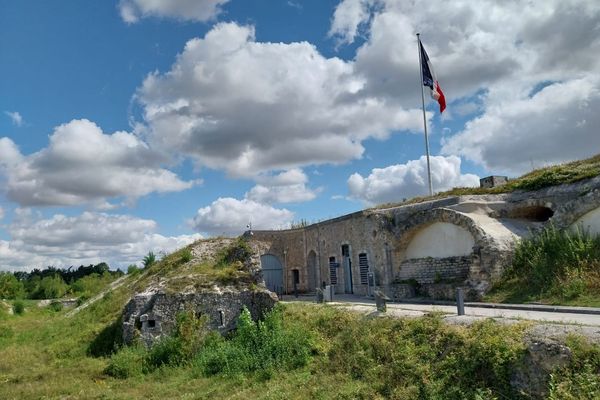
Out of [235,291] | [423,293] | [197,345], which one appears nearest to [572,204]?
[423,293]

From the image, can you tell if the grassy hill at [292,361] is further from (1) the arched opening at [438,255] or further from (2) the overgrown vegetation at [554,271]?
(1) the arched opening at [438,255]

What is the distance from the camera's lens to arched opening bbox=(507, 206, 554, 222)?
659 inches

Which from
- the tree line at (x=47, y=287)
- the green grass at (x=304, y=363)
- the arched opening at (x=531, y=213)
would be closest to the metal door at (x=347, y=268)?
the arched opening at (x=531, y=213)

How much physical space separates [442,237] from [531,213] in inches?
127

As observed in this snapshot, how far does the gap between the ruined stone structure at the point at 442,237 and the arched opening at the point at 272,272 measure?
2.98 metres

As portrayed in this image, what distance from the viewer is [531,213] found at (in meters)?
17.0

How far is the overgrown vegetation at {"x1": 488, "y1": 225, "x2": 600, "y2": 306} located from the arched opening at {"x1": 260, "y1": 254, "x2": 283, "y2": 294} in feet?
47.0

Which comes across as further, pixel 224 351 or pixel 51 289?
pixel 51 289

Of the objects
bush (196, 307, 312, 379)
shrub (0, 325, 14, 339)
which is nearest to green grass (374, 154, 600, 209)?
bush (196, 307, 312, 379)

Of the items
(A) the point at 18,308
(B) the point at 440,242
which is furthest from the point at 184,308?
(A) the point at 18,308

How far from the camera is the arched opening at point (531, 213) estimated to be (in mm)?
16734

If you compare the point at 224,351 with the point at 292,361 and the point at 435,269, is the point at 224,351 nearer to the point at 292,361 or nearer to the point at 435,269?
the point at 292,361

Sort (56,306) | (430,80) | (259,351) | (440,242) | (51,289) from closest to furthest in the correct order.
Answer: (259,351)
(440,242)
(430,80)
(56,306)
(51,289)

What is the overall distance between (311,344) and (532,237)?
8.44 meters
